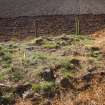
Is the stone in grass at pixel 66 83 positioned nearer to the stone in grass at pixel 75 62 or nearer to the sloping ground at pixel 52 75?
the sloping ground at pixel 52 75

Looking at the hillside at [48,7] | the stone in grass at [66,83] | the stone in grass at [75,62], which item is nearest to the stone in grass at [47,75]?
the stone in grass at [66,83]

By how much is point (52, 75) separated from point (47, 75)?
0.47ft

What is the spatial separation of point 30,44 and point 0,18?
7441 millimetres

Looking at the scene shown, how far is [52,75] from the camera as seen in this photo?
34.6ft

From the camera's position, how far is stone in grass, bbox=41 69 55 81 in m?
10.4

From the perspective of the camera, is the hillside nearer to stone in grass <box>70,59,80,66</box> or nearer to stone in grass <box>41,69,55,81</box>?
stone in grass <box>70,59,80,66</box>

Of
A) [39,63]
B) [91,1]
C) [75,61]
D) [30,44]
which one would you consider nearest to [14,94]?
[39,63]

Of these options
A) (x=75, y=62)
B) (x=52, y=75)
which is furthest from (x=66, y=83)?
(x=75, y=62)

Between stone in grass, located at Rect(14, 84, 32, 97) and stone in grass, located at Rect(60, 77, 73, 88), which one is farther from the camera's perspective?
stone in grass, located at Rect(60, 77, 73, 88)

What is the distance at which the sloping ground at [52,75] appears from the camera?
9516 mm

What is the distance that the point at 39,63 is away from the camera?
1116 cm

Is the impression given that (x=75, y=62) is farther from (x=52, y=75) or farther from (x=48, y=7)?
(x=48, y=7)

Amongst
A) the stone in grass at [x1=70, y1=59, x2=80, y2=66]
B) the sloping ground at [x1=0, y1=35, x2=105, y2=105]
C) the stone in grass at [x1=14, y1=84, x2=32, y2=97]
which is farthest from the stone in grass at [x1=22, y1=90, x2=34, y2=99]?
the stone in grass at [x1=70, y1=59, x2=80, y2=66]

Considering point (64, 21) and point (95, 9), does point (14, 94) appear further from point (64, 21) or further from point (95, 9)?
point (95, 9)
